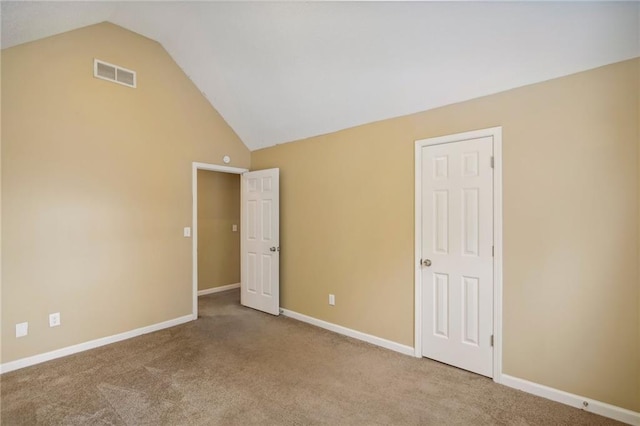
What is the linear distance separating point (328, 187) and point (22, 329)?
3.34 meters

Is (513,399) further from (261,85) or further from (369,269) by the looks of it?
(261,85)

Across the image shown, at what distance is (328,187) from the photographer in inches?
149

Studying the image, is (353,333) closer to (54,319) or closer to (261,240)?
(261,240)

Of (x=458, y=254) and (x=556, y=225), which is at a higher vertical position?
(x=556, y=225)

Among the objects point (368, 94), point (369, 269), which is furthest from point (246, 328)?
point (368, 94)

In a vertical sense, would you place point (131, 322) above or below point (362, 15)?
below

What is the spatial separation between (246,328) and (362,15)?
3535 millimetres

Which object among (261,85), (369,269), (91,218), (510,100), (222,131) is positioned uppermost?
(261,85)

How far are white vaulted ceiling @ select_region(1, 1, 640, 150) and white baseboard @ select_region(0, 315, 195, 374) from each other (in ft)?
9.39

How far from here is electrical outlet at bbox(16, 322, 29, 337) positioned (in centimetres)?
277

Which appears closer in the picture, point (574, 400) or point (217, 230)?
point (574, 400)

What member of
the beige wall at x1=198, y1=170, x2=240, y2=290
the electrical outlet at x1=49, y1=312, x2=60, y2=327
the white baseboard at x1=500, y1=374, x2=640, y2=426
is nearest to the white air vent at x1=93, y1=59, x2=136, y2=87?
the beige wall at x1=198, y1=170, x2=240, y2=290

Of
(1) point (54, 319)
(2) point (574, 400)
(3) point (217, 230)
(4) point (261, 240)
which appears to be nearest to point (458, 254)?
(2) point (574, 400)

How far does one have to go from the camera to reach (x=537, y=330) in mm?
2357
